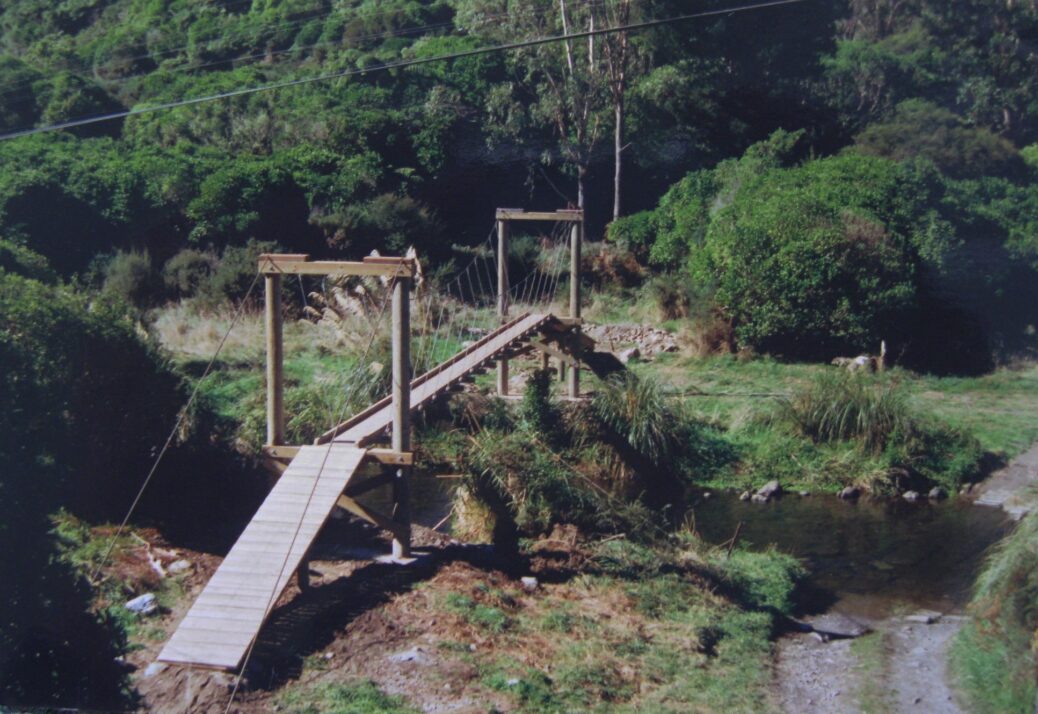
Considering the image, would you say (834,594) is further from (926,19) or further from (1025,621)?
(926,19)

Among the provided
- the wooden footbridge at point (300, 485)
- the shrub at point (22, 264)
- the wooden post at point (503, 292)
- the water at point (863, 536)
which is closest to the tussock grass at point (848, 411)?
the water at point (863, 536)

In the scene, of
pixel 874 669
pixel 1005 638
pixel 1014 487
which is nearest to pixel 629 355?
pixel 1014 487

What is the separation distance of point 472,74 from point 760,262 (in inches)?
422

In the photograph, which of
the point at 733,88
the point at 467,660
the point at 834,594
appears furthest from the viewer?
the point at 733,88

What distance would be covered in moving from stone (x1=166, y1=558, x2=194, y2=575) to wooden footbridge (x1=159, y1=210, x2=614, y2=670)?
0.86m

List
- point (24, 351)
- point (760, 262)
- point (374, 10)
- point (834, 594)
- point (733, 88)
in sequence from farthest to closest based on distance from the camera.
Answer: point (374, 10) < point (733, 88) < point (760, 262) < point (834, 594) < point (24, 351)

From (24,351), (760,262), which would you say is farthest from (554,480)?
(760,262)

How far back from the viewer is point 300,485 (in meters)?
8.55

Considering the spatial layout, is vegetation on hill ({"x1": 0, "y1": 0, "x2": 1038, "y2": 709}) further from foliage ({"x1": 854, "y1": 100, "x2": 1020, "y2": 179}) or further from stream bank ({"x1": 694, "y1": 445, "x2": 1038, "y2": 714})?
stream bank ({"x1": 694, "y1": 445, "x2": 1038, "y2": 714})

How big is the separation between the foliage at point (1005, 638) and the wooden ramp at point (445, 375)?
4757mm

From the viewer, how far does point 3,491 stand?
641 centimetres

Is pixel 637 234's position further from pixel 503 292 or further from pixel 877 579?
pixel 877 579

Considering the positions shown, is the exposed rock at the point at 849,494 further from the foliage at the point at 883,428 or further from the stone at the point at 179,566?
the stone at the point at 179,566

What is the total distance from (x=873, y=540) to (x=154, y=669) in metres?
7.34
